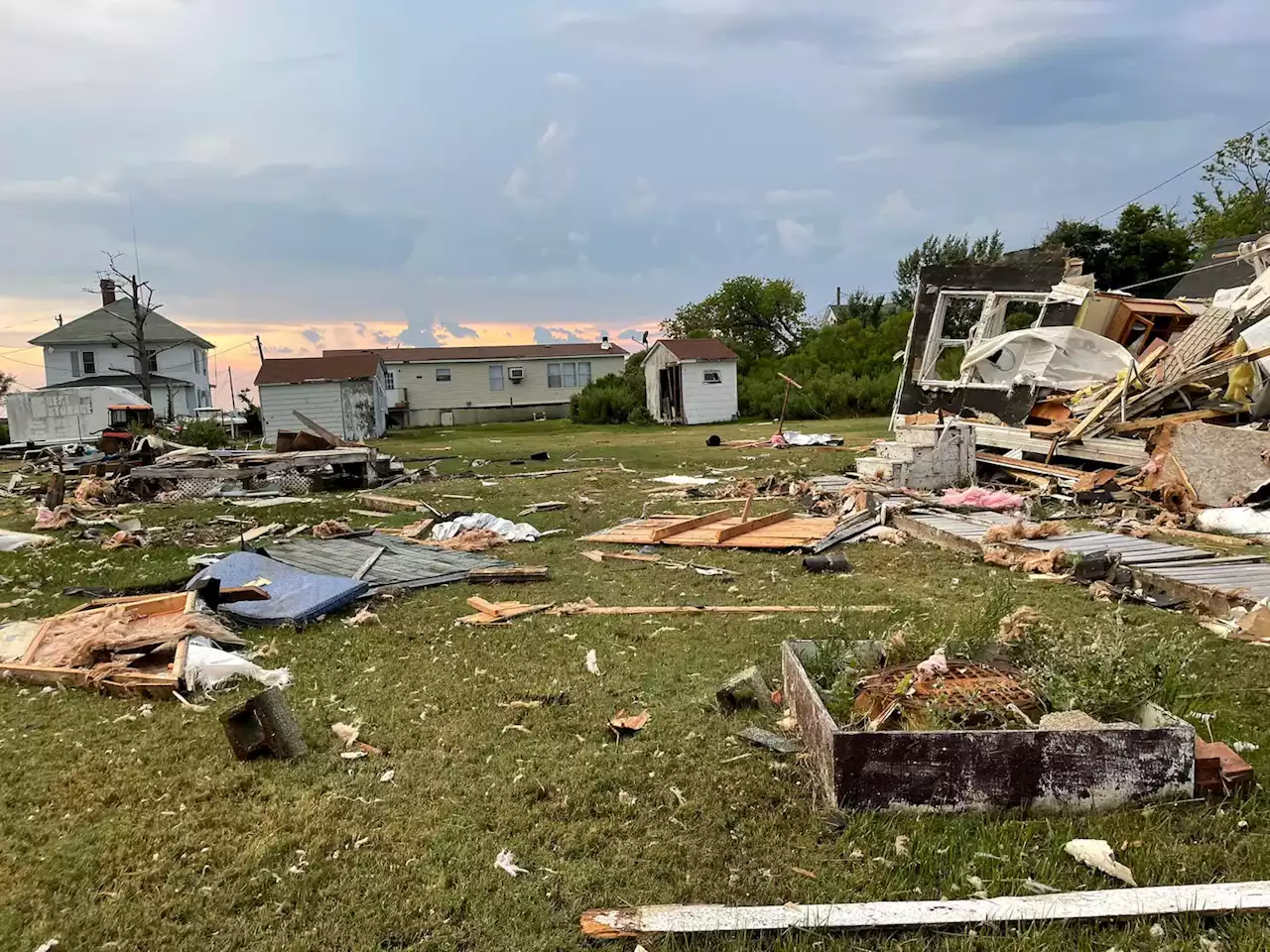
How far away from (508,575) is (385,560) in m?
1.65

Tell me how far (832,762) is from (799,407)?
3129 cm

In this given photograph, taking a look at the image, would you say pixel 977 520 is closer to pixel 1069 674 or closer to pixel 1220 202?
pixel 1069 674

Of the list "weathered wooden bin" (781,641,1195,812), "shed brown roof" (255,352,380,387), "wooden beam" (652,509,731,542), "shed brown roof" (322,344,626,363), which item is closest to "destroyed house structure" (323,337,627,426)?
"shed brown roof" (322,344,626,363)

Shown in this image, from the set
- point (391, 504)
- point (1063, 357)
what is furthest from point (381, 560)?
point (1063, 357)

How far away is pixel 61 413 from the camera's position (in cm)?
3158

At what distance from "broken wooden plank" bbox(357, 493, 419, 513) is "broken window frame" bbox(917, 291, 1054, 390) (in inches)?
428

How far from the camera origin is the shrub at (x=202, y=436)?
24.1 meters

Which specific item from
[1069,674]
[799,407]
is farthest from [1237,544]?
[799,407]

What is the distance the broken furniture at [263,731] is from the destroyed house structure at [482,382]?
38619mm

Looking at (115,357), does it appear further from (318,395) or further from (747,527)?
(747,527)

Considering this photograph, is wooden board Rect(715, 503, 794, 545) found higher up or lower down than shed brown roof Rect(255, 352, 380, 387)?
lower down

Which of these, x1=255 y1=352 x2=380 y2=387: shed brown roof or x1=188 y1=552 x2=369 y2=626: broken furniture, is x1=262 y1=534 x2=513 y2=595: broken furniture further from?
x1=255 y1=352 x2=380 y2=387: shed brown roof

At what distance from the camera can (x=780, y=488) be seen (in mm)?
13375

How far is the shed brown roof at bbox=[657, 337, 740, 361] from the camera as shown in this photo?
34.5 meters
